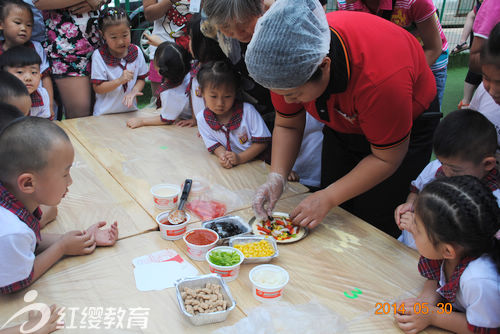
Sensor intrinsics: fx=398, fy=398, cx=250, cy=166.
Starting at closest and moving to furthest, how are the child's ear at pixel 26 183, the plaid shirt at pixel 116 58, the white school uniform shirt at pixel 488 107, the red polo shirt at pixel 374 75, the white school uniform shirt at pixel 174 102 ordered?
1. the child's ear at pixel 26 183
2. the red polo shirt at pixel 374 75
3. the white school uniform shirt at pixel 488 107
4. the white school uniform shirt at pixel 174 102
5. the plaid shirt at pixel 116 58

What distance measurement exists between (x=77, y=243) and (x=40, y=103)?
1934 mm

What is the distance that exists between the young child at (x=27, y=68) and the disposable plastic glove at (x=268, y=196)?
2018mm

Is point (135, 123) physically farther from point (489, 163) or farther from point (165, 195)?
point (489, 163)

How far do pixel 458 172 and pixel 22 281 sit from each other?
67.2 inches

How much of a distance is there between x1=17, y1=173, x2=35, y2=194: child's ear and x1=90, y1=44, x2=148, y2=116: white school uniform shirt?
2.04 metres

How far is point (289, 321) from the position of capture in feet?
4.08

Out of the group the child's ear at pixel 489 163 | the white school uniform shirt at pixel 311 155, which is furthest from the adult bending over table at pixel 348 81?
the white school uniform shirt at pixel 311 155

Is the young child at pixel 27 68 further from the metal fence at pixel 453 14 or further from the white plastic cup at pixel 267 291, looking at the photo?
the metal fence at pixel 453 14

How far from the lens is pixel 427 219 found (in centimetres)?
123

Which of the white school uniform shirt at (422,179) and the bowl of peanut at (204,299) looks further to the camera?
the white school uniform shirt at (422,179)

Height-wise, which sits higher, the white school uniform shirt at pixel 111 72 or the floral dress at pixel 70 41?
the floral dress at pixel 70 41

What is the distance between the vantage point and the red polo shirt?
1.48m

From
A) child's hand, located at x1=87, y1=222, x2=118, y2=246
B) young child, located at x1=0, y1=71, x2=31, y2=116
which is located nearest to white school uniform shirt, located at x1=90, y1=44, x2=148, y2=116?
young child, located at x1=0, y1=71, x2=31, y2=116

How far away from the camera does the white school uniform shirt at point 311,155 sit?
2.65 m
